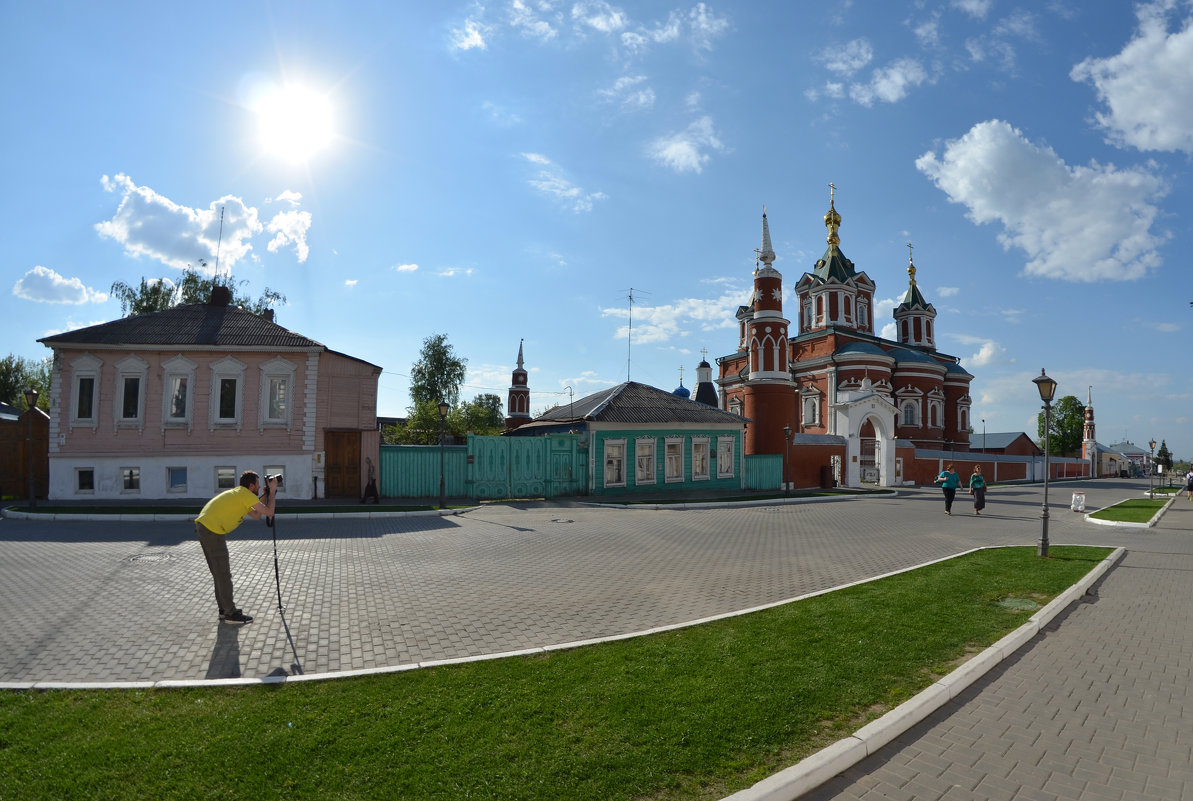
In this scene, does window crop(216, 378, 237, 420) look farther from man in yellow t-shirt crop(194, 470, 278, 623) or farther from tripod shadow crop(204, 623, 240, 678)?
tripod shadow crop(204, 623, 240, 678)

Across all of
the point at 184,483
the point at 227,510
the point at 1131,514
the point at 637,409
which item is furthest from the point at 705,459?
the point at 227,510

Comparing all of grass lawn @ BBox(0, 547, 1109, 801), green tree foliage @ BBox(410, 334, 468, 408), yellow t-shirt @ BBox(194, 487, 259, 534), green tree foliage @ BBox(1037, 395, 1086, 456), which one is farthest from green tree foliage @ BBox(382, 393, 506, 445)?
green tree foliage @ BBox(1037, 395, 1086, 456)

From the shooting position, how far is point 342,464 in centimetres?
2191

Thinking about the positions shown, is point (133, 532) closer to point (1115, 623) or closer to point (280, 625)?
point (280, 625)

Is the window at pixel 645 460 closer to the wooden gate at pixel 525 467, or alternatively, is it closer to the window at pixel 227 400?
the wooden gate at pixel 525 467

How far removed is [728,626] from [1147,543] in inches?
552

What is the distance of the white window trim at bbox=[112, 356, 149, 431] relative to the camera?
20484 millimetres

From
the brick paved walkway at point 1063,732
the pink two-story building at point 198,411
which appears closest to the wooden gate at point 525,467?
the pink two-story building at point 198,411

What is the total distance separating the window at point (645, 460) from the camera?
26.8 meters

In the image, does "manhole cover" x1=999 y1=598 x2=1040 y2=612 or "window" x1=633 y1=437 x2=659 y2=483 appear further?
"window" x1=633 y1=437 x2=659 y2=483

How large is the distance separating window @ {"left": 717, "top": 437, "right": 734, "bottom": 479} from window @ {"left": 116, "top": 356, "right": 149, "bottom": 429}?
2308 centimetres

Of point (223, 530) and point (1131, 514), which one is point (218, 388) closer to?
point (223, 530)

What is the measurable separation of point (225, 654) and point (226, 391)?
1809cm

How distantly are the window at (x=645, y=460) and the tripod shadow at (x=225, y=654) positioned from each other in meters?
20.8
